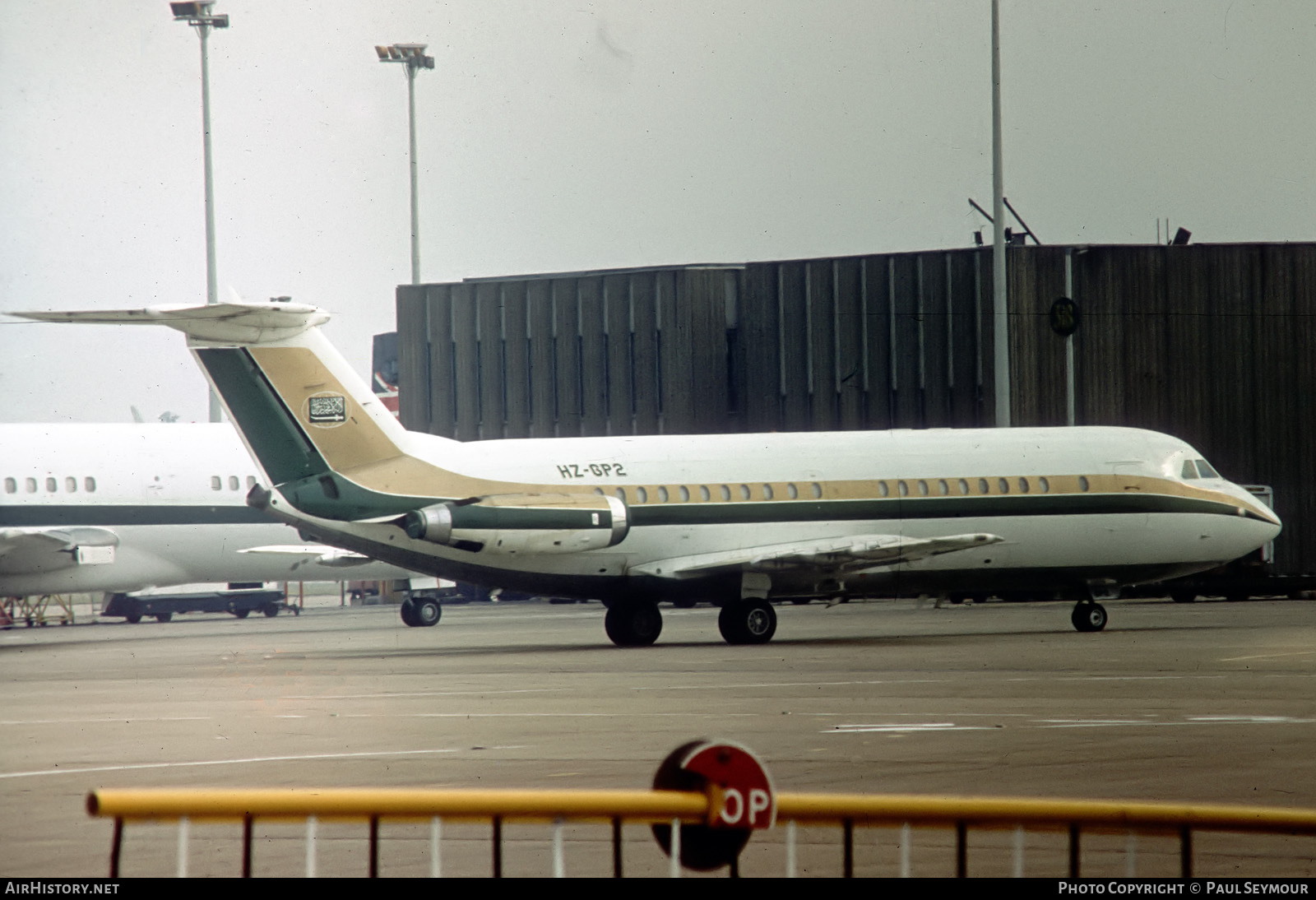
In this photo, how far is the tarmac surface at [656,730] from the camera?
9.00 metres

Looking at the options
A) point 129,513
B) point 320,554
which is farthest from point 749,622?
point 129,513

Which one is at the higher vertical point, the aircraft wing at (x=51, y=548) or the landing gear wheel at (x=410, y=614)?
the aircraft wing at (x=51, y=548)

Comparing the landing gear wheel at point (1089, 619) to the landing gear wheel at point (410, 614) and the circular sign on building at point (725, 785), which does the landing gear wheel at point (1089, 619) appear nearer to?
the landing gear wheel at point (410, 614)

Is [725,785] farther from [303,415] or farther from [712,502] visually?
[712,502]

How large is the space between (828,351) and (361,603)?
25.2 meters

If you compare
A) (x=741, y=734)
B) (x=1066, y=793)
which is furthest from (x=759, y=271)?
(x=1066, y=793)

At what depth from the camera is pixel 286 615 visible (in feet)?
177

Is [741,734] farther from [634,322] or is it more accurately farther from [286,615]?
[286,615]

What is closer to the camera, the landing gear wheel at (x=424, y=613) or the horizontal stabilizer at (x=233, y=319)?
the horizontal stabilizer at (x=233, y=319)

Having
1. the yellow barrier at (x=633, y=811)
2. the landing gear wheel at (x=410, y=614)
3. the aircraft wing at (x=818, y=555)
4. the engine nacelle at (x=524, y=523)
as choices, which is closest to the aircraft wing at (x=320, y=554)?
the landing gear wheel at (x=410, y=614)

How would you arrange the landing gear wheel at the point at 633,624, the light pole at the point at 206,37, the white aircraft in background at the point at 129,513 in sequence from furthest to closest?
the white aircraft in background at the point at 129,513
the landing gear wheel at the point at 633,624
the light pole at the point at 206,37

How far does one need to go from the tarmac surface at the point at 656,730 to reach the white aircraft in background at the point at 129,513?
5.79 meters

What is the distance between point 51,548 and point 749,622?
49.2ft

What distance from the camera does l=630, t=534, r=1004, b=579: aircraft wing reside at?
27.5 meters
